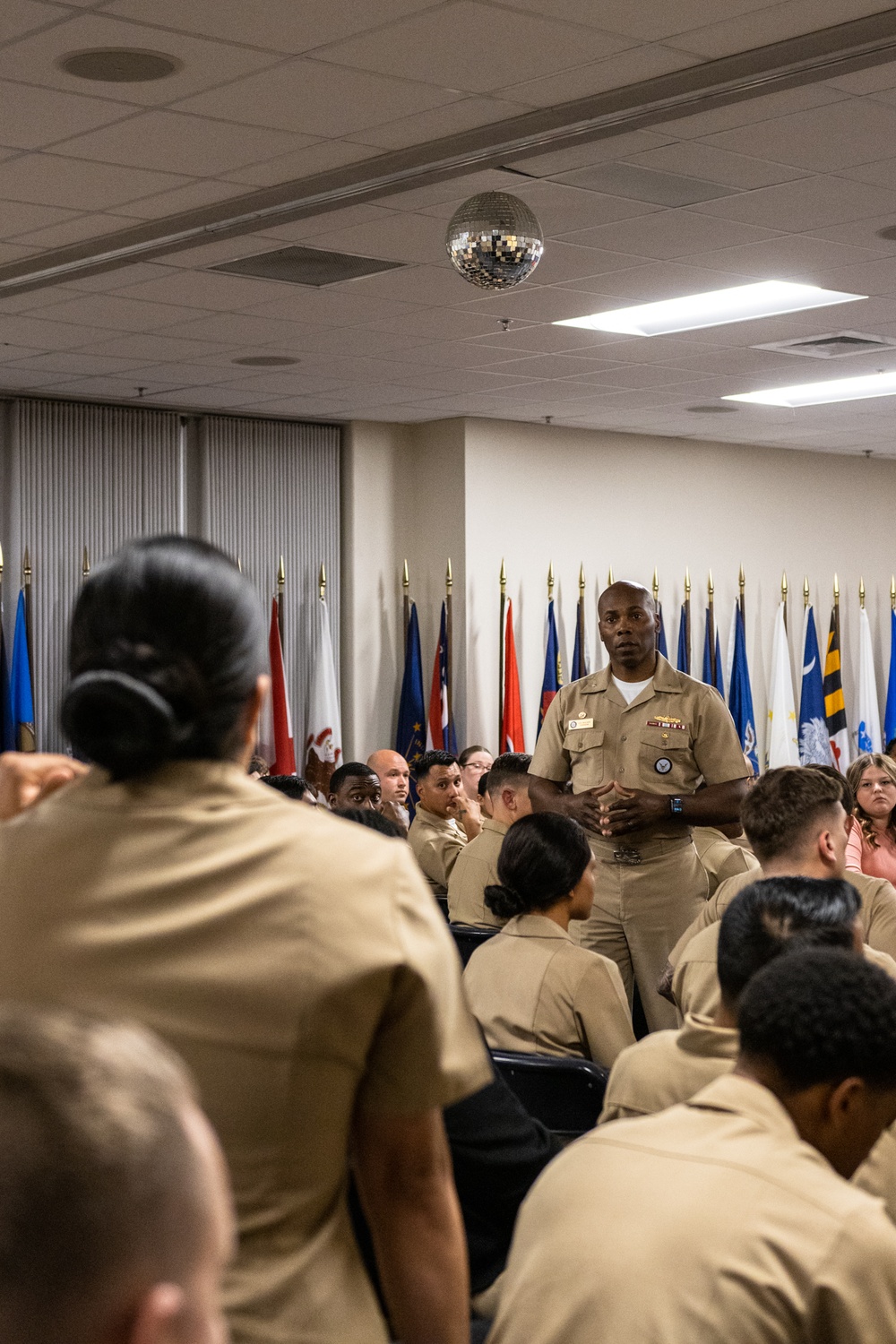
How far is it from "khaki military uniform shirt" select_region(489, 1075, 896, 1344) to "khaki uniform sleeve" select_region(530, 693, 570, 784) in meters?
3.87

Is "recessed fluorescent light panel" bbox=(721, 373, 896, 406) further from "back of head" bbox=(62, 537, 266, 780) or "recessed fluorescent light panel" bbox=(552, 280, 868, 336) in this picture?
"back of head" bbox=(62, 537, 266, 780)

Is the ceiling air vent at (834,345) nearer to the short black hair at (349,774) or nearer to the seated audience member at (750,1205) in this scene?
the short black hair at (349,774)

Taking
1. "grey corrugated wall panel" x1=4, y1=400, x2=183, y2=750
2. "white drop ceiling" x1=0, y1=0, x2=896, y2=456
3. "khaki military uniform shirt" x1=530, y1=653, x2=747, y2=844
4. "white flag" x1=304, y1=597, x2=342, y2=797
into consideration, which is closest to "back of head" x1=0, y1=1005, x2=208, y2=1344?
"white drop ceiling" x1=0, y1=0, x2=896, y2=456

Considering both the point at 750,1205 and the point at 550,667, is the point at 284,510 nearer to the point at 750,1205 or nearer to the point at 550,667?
the point at 550,667

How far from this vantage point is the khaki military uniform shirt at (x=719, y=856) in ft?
19.2

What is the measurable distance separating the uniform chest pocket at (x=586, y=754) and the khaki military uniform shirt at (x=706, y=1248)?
12.4 feet

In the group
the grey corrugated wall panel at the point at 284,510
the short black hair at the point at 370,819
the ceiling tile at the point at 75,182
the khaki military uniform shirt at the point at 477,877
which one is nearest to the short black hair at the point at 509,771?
the khaki military uniform shirt at the point at 477,877

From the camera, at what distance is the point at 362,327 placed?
8.00 metres

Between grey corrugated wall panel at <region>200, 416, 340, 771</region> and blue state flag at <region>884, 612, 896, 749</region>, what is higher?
grey corrugated wall panel at <region>200, 416, 340, 771</region>

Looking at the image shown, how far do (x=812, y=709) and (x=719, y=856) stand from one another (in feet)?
22.0

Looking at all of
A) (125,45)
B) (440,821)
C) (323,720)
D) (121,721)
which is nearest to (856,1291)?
(121,721)

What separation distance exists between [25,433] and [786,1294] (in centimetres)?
896

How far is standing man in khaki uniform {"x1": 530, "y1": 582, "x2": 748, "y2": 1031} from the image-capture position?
5270 mm

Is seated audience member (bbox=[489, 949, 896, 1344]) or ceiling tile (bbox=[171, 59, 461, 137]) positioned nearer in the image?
seated audience member (bbox=[489, 949, 896, 1344])
